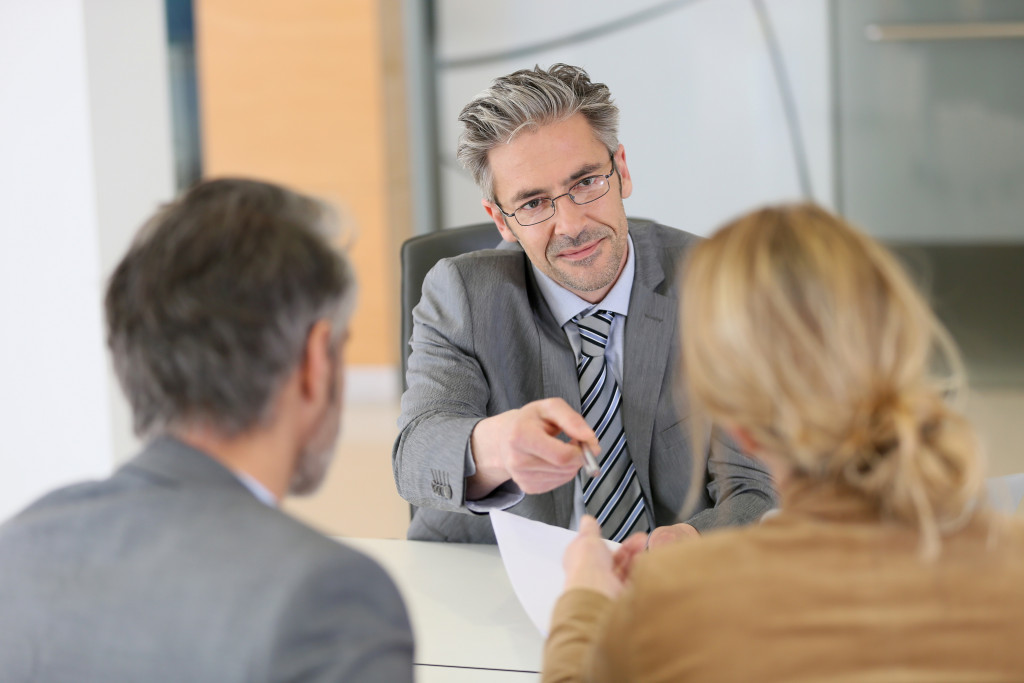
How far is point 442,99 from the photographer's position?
3.79 meters

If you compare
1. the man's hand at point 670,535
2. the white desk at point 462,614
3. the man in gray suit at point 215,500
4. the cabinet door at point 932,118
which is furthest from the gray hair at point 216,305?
the cabinet door at point 932,118

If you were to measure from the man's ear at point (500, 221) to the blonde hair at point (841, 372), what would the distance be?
986 mm

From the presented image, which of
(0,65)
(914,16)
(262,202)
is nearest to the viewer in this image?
(262,202)

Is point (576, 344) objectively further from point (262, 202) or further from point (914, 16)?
point (914, 16)

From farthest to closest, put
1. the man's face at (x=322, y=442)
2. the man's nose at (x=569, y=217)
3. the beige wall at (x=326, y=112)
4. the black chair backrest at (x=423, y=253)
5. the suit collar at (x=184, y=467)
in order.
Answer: the beige wall at (x=326, y=112)
the black chair backrest at (x=423, y=253)
the man's nose at (x=569, y=217)
the man's face at (x=322, y=442)
the suit collar at (x=184, y=467)

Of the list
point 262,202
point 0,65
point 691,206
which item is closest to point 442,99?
point 691,206

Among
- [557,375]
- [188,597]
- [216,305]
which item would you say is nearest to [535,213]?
[557,375]

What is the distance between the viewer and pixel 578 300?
1702mm

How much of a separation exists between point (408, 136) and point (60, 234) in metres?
1.40

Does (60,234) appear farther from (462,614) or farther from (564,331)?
(462,614)

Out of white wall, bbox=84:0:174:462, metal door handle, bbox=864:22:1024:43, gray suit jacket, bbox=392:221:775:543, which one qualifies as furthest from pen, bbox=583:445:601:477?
metal door handle, bbox=864:22:1024:43

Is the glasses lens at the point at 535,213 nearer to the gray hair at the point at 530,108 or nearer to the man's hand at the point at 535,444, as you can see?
the gray hair at the point at 530,108

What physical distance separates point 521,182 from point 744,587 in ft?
3.45

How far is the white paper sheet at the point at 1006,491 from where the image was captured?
1.14 metres
